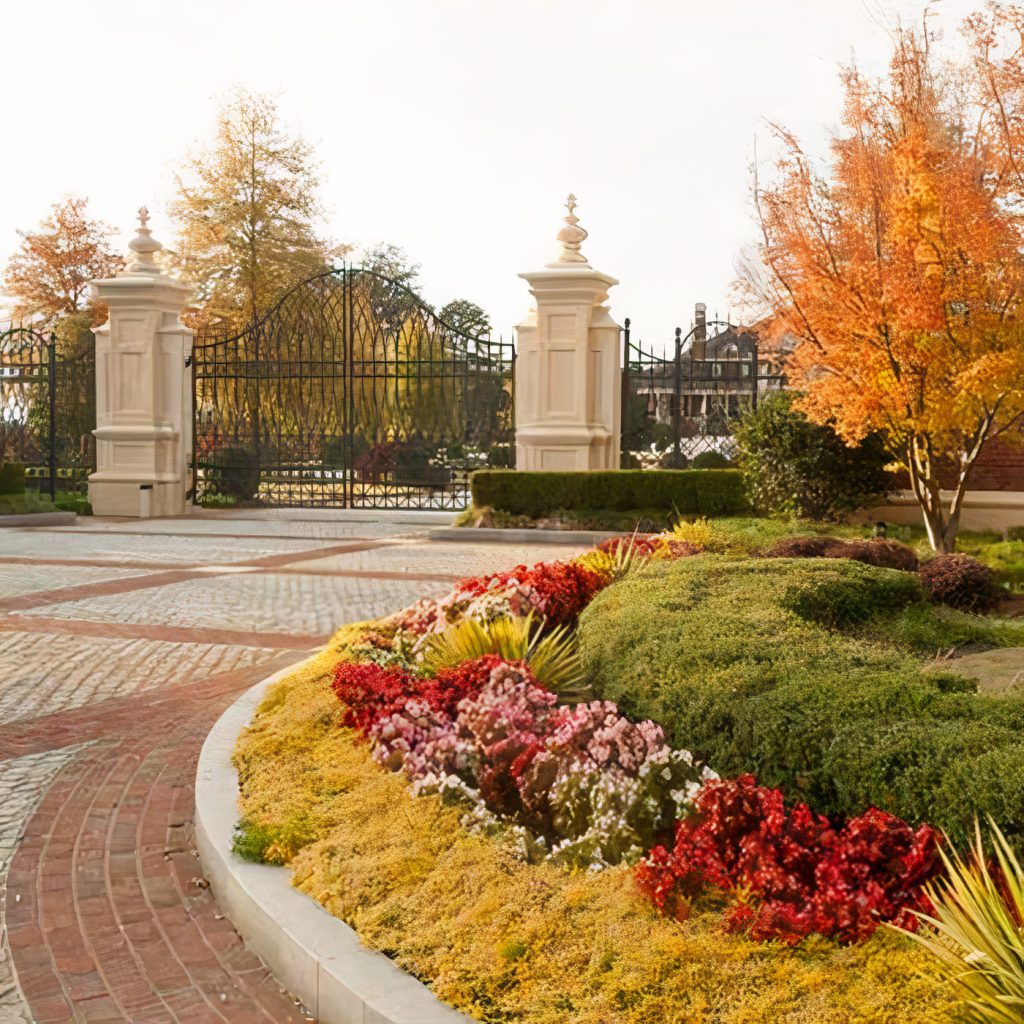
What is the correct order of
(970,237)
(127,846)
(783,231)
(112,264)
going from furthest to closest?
(112,264)
(783,231)
(970,237)
(127,846)

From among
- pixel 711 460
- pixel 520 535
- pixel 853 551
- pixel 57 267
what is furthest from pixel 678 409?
pixel 57 267

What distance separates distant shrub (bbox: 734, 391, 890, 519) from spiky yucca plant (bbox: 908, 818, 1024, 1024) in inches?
488

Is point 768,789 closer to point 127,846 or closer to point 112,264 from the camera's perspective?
point 127,846

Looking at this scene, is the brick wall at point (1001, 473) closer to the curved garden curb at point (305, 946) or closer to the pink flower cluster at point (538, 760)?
the pink flower cluster at point (538, 760)

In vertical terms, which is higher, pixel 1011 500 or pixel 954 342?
pixel 954 342

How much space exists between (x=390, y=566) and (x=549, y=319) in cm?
715

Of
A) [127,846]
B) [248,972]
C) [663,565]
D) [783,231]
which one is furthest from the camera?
[783,231]

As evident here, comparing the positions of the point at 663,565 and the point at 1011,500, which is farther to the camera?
the point at 1011,500

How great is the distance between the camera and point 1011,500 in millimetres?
15797

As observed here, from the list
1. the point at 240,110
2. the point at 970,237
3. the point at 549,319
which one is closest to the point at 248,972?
the point at 970,237

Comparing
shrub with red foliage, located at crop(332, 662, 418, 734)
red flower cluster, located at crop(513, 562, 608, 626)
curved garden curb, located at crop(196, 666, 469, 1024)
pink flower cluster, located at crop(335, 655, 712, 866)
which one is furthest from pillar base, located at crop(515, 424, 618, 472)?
curved garden curb, located at crop(196, 666, 469, 1024)

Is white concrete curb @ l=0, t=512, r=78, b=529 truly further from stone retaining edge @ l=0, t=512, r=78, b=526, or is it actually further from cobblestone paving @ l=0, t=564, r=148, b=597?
cobblestone paving @ l=0, t=564, r=148, b=597

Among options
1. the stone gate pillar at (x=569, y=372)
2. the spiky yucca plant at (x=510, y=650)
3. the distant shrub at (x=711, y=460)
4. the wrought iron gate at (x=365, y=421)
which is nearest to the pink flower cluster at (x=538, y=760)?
the spiky yucca plant at (x=510, y=650)

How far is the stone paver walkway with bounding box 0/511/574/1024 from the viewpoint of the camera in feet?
11.0
